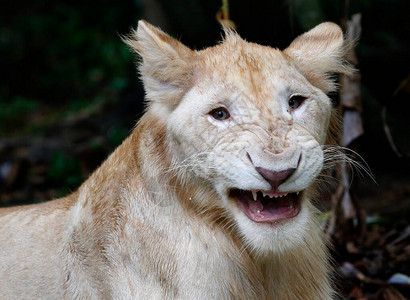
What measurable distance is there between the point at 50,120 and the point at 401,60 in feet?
23.0

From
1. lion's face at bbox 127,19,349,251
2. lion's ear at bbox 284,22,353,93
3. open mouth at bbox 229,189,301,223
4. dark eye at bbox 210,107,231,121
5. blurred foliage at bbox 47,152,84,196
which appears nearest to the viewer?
lion's face at bbox 127,19,349,251

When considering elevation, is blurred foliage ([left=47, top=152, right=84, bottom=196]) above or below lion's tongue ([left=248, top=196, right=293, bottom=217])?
below

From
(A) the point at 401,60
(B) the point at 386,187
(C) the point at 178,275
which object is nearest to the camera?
(C) the point at 178,275

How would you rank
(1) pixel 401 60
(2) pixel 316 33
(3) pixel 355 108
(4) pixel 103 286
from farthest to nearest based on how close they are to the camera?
(1) pixel 401 60, (3) pixel 355 108, (2) pixel 316 33, (4) pixel 103 286

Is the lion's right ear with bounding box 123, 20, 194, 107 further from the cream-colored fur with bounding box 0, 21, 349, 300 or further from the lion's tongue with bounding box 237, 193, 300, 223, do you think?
the lion's tongue with bounding box 237, 193, 300, 223

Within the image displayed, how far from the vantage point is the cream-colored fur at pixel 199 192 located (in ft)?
10.3

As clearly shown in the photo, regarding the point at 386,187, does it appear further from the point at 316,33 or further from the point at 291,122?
the point at 291,122

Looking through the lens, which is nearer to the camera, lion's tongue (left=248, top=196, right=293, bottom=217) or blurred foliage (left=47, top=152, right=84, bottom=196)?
lion's tongue (left=248, top=196, right=293, bottom=217)

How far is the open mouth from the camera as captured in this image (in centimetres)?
313

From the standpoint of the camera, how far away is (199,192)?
3.40 metres

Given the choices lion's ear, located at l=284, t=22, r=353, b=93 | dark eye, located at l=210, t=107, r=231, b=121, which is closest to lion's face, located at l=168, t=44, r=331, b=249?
dark eye, located at l=210, t=107, r=231, b=121

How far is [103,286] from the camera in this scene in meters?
3.63

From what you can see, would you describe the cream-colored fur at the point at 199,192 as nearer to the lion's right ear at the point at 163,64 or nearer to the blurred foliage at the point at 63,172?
the lion's right ear at the point at 163,64

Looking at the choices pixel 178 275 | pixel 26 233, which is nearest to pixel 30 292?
pixel 26 233
